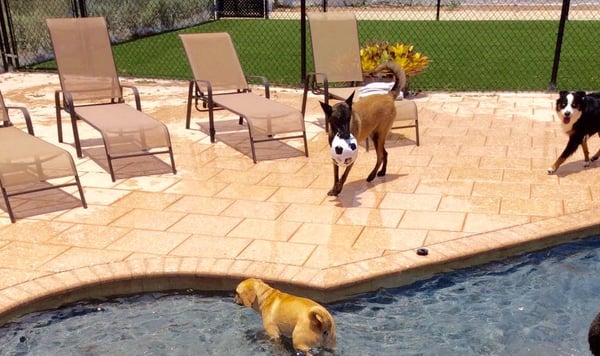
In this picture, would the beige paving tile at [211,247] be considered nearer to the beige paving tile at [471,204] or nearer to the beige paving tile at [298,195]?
the beige paving tile at [298,195]

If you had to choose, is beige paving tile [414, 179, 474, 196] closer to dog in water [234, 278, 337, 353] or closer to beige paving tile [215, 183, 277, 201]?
beige paving tile [215, 183, 277, 201]

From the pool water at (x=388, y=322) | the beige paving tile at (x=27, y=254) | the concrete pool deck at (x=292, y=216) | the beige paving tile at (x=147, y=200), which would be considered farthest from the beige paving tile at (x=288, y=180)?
the beige paving tile at (x=27, y=254)

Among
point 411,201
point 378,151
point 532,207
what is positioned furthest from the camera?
point 378,151

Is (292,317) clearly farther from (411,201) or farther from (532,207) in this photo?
(532,207)

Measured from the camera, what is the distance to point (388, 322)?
388cm

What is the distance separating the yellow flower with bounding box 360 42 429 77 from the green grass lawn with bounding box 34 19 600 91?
1163mm

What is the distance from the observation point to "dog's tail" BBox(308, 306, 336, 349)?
10.5 ft

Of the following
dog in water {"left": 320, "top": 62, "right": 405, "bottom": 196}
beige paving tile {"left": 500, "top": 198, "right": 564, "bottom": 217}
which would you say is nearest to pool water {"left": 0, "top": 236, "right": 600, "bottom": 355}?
beige paving tile {"left": 500, "top": 198, "right": 564, "bottom": 217}

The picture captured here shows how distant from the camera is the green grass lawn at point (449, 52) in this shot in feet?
35.9

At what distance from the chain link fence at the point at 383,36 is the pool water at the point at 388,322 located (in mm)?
5685

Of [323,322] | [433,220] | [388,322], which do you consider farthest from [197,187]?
[323,322]

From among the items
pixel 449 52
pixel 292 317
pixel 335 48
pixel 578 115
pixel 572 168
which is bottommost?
pixel 449 52

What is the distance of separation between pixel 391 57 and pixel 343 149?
14.3 ft

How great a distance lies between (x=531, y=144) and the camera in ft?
23.2
